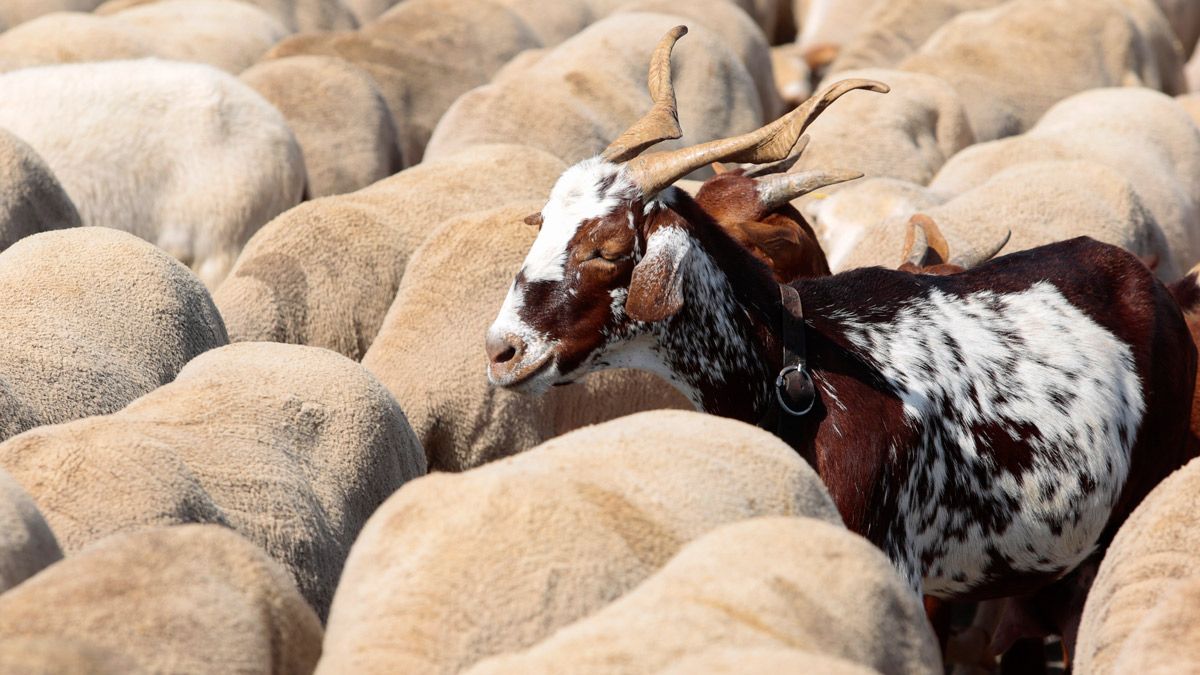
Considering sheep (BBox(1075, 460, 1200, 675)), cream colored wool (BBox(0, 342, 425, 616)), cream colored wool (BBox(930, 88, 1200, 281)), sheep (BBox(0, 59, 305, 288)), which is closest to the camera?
sheep (BBox(1075, 460, 1200, 675))

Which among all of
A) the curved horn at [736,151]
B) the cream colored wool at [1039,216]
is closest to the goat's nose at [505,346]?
the curved horn at [736,151]

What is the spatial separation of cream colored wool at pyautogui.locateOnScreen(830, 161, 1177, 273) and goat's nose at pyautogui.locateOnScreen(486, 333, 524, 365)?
2723 mm

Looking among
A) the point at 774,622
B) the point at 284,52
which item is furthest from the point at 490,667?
the point at 284,52

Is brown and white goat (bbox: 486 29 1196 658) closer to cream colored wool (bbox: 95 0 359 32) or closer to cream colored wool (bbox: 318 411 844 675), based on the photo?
cream colored wool (bbox: 318 411 844 675)

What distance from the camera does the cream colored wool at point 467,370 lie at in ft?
15.9

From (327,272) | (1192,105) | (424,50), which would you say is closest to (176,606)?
(327,272)

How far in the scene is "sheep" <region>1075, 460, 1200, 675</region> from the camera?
277 cm

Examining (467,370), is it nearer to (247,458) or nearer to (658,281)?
(247,458)

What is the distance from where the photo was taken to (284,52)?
32.4 feet

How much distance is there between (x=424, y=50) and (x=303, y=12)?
357 cm

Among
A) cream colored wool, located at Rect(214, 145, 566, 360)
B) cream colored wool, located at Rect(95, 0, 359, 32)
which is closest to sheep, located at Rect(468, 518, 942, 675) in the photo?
cream colored wool, located at Rect(214, 145, 566, 360)

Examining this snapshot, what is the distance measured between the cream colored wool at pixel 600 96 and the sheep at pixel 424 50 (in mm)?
516

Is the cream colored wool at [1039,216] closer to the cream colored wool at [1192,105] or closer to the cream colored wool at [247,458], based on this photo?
the cream colored wool at [247,458]

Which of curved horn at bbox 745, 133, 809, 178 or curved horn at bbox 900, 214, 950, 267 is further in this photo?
curved horn at bbox 900, 214, 950, 267
